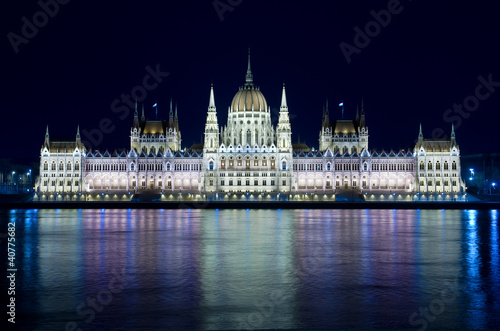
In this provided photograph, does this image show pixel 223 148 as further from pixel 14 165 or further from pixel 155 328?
pixel 155 328

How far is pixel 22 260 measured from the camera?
111ft

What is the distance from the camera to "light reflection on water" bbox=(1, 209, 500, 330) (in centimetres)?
2052

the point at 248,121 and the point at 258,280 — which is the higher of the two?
the point at 248,121

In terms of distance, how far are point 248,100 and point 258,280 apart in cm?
12481

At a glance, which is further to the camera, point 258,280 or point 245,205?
point 245,205

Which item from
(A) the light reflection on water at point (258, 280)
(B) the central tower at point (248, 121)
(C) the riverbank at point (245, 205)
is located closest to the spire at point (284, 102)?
(B) the central tower at point (248, 121)

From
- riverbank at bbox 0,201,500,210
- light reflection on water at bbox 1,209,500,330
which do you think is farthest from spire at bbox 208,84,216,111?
light reflection on water at bbox 1,209,500,330

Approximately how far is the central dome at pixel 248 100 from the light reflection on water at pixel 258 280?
102394mm

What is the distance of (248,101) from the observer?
150375 millimetres

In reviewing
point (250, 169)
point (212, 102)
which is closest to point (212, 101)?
point (212, 102)

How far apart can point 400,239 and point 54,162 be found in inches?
4298

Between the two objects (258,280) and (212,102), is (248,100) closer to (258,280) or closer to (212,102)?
(212,102)

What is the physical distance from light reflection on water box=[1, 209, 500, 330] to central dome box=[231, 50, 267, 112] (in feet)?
336

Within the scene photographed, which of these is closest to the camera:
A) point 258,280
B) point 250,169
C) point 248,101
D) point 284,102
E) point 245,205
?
point 258,280
